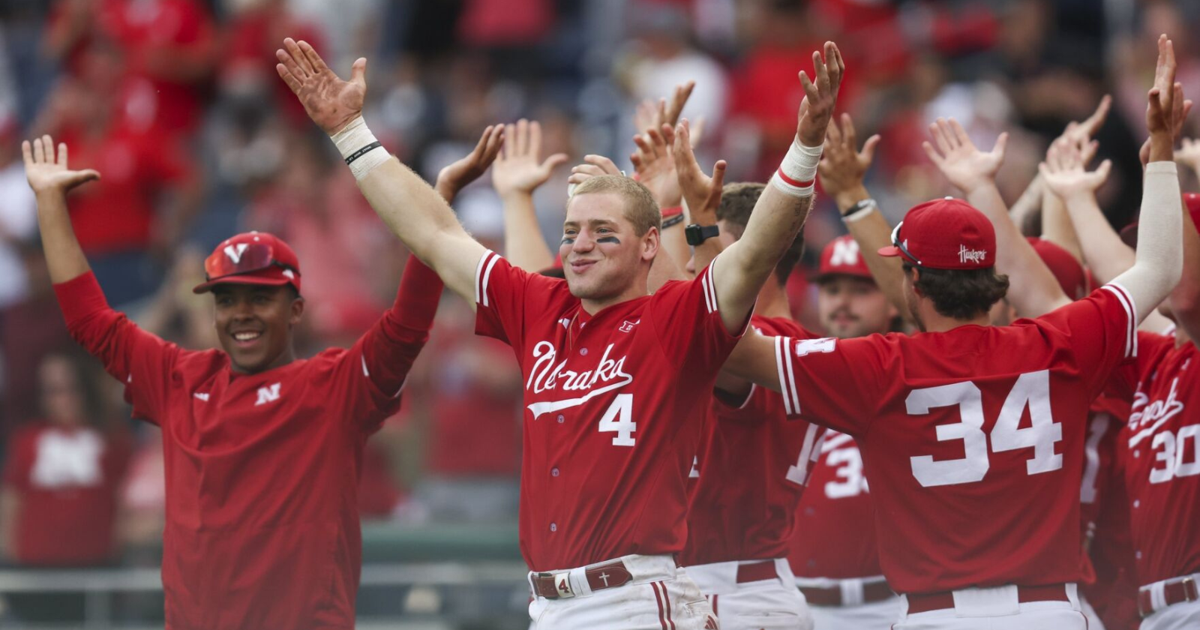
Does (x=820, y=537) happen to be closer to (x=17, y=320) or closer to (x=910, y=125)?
(x=910, y=125)

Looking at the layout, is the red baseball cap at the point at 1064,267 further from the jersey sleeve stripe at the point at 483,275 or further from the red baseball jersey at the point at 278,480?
the red baseball jersey at the point at 278,480

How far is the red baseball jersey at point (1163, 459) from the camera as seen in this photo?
18.1 feet

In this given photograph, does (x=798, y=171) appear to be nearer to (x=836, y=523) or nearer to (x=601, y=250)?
(x=601, y=250)

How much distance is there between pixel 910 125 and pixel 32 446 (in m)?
7.19

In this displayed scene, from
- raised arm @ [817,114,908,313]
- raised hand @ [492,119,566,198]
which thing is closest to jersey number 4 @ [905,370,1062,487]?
raised arm @ [817,114,908,313]

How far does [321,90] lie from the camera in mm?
5297

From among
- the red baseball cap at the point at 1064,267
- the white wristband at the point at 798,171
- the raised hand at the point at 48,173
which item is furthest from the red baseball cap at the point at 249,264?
the red baseball cap at the point at 1064,267

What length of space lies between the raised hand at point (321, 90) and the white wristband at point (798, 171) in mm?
1666

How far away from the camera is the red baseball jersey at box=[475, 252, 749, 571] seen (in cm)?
464

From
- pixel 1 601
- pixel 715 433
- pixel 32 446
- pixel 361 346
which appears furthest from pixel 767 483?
pixel 32 446

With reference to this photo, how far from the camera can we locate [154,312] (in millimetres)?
10891

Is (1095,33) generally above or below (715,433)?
above

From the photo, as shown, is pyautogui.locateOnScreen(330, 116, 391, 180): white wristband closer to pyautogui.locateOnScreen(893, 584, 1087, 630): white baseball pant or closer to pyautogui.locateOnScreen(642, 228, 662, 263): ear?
pyautogui.locateOnScreen(642, 228, 662, 263): ear

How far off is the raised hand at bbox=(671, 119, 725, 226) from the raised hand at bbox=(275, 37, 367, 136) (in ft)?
3.81
